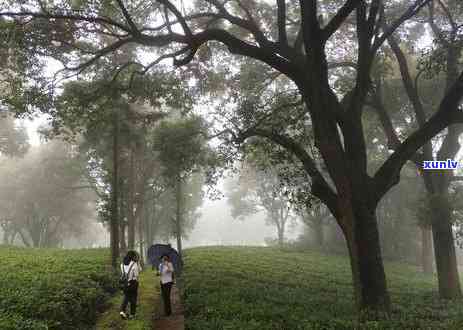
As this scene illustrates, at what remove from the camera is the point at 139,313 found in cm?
1246

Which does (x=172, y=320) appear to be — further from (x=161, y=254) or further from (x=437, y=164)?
(x=437, y=164)

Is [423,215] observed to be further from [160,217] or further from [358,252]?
[160,217]

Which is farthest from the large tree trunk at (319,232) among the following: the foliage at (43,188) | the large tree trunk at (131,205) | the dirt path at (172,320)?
the dirt path at (172,320)

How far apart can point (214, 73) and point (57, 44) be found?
7.49 m

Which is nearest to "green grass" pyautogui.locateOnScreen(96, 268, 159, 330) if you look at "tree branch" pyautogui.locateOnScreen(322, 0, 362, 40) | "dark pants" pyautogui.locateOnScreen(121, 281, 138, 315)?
"dark pants" pyautogui.locateOnScreen(121, 281, 138, 315)

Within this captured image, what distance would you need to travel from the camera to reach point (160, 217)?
45781mm

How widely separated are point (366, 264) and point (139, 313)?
7781 mm

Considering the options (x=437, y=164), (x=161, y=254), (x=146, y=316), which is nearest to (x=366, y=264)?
(x=146, y=316)

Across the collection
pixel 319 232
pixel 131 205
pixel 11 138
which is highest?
pixel 11 138

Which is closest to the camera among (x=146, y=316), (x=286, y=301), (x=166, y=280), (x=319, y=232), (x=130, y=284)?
(x=130, y=284)

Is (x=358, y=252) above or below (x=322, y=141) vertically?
below

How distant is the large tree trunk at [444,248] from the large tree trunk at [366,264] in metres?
7.46

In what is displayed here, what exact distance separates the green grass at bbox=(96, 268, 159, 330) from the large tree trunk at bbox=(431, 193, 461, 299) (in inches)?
511

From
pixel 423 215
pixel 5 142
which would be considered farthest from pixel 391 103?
pixel 5 142
